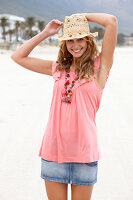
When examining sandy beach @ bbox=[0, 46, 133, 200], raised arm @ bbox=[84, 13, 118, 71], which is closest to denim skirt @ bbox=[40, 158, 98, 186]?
raised arm @ bbox=[84, 13, 118, 71]

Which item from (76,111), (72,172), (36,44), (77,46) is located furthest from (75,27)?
(72,172)

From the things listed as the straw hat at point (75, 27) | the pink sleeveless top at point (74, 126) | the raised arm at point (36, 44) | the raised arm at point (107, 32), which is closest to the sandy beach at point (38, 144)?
the pink sleeveless top at point (74, 126)

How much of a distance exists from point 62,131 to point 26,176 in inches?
80.8

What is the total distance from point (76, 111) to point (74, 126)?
0.35 ft

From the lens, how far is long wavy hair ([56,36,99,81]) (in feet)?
7.88

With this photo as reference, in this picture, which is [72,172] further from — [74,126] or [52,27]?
[52,27]

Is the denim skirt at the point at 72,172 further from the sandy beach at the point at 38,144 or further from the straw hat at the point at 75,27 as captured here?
the sandy beach at the point at 38,144

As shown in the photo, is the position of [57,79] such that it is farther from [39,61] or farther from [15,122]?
[15,122]

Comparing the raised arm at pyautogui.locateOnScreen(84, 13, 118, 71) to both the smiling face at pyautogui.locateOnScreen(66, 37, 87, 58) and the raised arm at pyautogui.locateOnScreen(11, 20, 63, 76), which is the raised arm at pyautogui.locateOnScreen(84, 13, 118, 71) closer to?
the smiling face at pyautogui.locateOnScreen(66, 37, 87, 58)

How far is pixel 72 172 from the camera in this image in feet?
8.02

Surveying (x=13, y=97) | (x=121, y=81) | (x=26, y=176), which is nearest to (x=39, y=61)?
(x=26, y=176)

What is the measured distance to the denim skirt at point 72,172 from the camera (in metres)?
2.43

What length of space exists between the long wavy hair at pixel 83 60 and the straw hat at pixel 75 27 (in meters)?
0.06

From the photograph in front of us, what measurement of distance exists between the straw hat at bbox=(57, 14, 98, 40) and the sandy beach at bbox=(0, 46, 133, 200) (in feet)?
6.69
